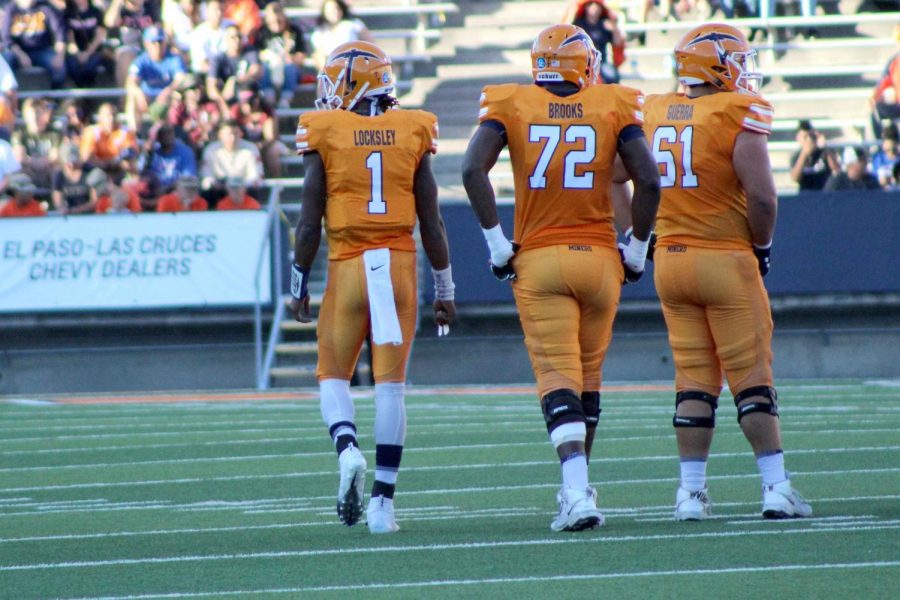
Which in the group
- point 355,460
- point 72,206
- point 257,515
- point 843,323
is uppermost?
point 355,460

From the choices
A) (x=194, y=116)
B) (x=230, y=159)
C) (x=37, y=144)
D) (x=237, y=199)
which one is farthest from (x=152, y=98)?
(x=237, y=199)

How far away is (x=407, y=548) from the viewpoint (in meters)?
6.33

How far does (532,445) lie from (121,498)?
3020 millimetres

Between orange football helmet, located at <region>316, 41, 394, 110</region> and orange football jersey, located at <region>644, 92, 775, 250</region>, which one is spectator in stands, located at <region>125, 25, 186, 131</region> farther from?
orange football jersey, located at <region>644, 92, 775, 250</region>

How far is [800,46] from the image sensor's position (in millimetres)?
21297

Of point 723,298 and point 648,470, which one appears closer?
point 723,298

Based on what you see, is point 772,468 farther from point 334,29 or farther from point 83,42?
point 83,42

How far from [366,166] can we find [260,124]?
41.6 ft

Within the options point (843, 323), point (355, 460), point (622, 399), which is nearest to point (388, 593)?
point (355, 460)

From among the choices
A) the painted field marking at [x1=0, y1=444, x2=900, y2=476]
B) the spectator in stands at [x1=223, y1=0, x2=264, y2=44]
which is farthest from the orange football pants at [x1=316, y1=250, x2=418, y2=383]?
the spectator in stands at [x1=223, y1=0, x2=264, y2=44]

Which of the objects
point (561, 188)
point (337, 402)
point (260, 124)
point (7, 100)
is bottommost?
point (260, 124)

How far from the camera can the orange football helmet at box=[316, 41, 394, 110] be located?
6973 mm

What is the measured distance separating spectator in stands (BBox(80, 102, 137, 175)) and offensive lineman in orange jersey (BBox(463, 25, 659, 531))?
1260cm

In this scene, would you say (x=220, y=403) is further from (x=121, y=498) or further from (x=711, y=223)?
(x=711, y=223)
